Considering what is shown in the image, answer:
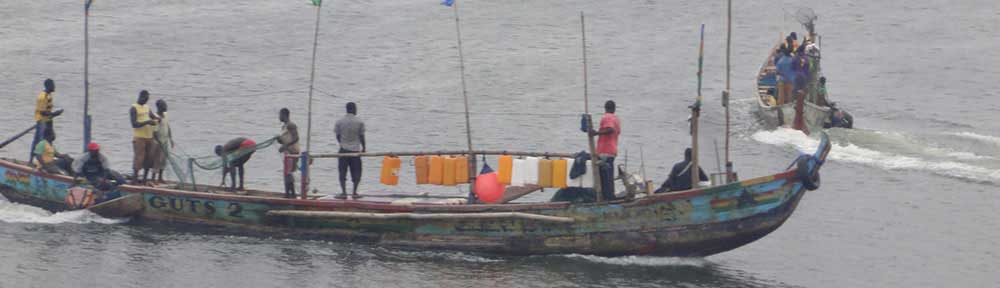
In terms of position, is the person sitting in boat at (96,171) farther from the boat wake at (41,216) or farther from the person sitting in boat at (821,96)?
the person sitting in boat at (821,96)

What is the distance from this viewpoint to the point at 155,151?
24.0m

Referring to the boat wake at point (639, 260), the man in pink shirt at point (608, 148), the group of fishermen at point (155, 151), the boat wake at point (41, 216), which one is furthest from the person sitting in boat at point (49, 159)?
the man in pink shirt at point (608, 148)

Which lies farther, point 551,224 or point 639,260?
point 639,260

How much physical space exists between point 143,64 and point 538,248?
22679mm

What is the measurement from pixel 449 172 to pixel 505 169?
2.94 feet

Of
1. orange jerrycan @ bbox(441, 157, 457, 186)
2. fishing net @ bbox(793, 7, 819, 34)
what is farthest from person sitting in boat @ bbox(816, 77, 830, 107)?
orange jerrycan @ bbox(441, 157, 457, 186)

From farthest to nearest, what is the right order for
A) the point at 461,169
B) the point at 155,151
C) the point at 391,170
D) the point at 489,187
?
the point at 155,151
the point at 391,170
the point at 461,169
the point at 489,187

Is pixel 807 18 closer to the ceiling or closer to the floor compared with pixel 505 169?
closer to the ceiling

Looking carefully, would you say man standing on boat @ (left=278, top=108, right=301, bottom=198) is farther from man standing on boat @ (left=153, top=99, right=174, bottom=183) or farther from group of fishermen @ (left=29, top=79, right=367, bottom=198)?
man standing on boat @ (left=153, top=99, right=174, bottom=183)

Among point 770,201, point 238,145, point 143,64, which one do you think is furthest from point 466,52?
point 770,201

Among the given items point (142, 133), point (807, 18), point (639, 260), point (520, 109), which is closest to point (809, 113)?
point (807, 18)

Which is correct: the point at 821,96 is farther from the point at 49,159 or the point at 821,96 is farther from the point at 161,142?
the point at 49,159

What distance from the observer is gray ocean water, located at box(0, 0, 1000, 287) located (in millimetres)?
22250

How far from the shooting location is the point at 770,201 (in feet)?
67.6
